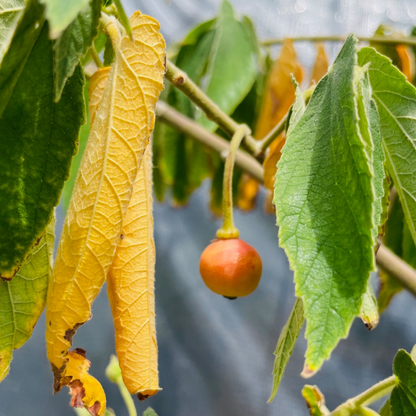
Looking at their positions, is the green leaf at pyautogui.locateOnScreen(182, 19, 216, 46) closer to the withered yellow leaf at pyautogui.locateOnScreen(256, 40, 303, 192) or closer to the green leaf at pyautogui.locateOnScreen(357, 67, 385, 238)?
the withered yellow leaf at pyautogui.locateOnScreen(256, 40, 303, 192)

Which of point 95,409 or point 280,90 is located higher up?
point 280,90

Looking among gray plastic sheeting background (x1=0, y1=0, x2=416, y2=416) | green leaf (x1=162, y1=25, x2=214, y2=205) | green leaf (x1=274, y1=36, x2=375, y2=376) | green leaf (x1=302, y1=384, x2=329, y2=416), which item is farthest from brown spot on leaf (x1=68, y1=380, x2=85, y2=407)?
gray plastic sheeting background (x1=0, y1=0, x2=416, y2=416)

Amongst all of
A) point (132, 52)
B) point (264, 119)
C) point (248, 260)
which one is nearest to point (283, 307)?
point (264, 119)

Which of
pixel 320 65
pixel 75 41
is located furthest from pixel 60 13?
pixel 320 65

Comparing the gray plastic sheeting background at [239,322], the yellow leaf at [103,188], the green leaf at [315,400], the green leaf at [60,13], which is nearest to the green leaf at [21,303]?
the yellow leaf at [103,188]

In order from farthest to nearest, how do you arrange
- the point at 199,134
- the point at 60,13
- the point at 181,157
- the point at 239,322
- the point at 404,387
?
the point at 239,322, the point at 181,157, the point at 199,134, the point at 404,387, the point at 60,13

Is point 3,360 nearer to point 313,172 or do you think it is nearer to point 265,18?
point 313,172

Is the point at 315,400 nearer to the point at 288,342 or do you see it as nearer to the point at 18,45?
the point at 288,342
